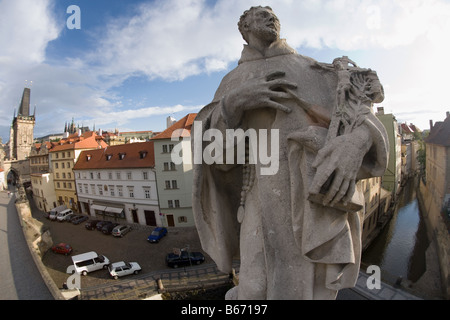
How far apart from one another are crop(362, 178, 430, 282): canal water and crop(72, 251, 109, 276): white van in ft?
74.5

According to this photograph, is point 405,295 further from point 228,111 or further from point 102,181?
point 102,181

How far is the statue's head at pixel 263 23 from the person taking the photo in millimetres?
3459

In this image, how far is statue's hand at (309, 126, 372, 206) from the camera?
8.03 feet

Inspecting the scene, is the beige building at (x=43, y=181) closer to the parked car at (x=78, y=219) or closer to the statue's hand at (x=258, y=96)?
the parked car at (x=78, y=219)

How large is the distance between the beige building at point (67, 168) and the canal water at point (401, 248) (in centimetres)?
4382

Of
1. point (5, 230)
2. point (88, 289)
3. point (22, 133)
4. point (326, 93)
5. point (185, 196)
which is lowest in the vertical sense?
point (88, 289)

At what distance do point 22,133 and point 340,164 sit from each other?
399 ft

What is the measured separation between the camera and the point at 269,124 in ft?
10.7

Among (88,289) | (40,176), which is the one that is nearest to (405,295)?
(88,289)

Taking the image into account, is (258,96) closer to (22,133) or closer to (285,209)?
(285,209)

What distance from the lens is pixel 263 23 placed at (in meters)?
3.47

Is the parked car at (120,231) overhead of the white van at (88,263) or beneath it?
overhead

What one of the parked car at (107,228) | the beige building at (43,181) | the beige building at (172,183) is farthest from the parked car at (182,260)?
the beige building at (43,181)

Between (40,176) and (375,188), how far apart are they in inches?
2143
